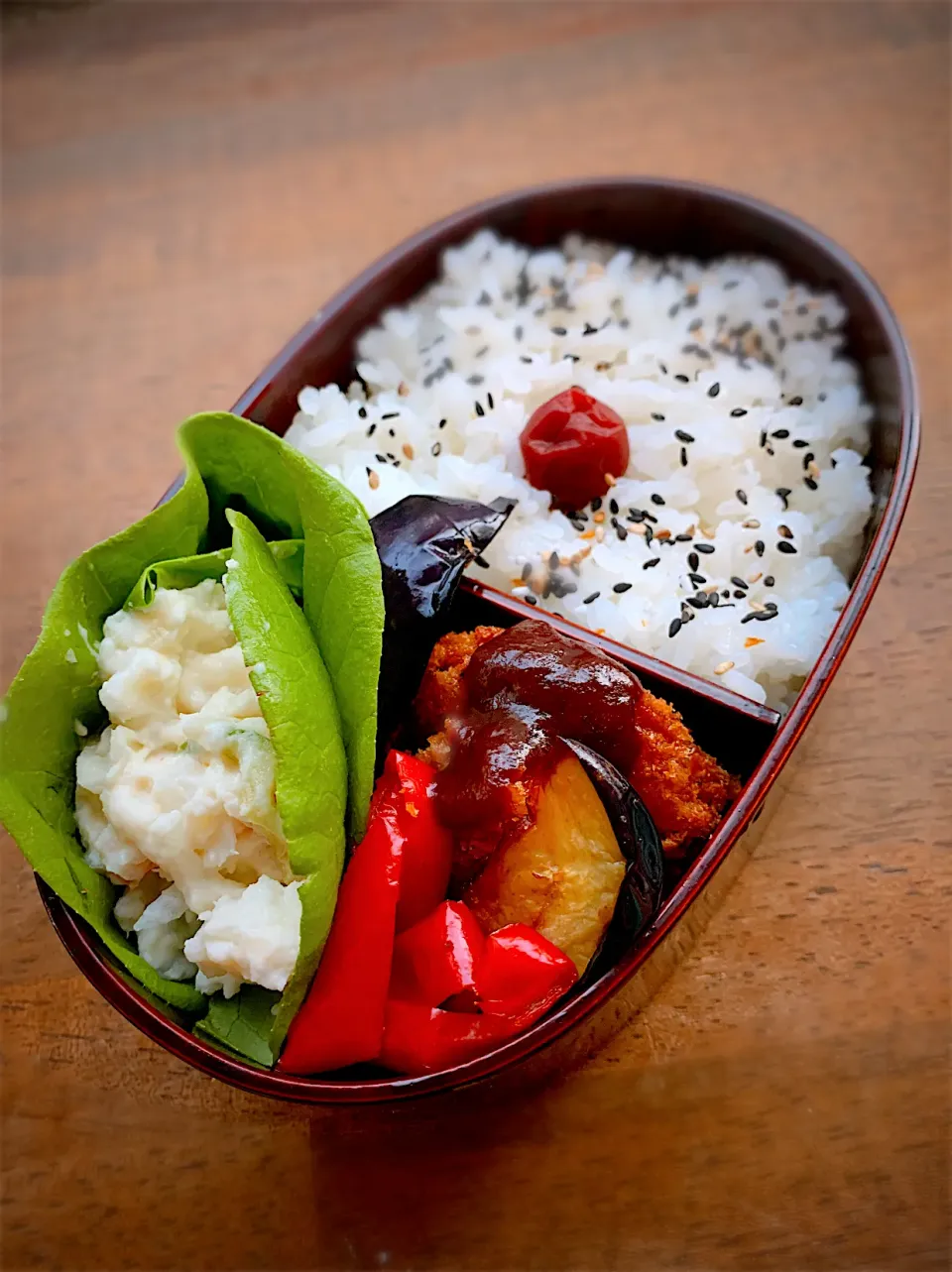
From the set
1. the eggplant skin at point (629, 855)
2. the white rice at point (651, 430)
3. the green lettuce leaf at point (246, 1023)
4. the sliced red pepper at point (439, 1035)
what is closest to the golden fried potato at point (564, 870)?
the eggplant skin at point (629, 855)

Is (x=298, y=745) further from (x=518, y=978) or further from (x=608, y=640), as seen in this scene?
(x=608, y=640)

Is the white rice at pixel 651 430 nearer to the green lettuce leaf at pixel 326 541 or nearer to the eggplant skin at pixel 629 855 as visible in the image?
the green lettuce leaf at pixel 326 541

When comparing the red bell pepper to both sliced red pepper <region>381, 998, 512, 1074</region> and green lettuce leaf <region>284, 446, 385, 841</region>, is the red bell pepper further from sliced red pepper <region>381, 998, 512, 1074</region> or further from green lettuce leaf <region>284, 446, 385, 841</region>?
green lettuce leaf <region>284, 446, 385, 841</region>

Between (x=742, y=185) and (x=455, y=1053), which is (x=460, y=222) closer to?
(x=742, y=185)

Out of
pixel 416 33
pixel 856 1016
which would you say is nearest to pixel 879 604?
pixel 856 1016

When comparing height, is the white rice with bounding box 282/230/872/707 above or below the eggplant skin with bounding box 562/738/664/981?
above

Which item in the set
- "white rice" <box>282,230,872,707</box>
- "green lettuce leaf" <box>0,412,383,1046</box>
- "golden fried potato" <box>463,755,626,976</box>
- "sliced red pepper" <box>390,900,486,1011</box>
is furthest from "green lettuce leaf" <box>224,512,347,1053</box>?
"white rice" <box>282,230,872,707</box>

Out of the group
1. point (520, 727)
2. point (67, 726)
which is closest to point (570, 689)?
point (520, 727)
